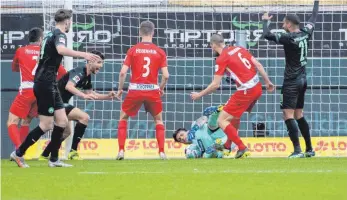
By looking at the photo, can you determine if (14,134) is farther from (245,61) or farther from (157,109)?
(245,61)

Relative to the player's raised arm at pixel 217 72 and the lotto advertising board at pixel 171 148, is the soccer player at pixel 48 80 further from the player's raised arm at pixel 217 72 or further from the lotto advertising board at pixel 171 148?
the lotto advertising board at pixel 171 148

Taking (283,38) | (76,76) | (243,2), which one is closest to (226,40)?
(243,2)

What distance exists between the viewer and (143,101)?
48.3 ft

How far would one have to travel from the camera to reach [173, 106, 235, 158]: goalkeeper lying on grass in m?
15.5

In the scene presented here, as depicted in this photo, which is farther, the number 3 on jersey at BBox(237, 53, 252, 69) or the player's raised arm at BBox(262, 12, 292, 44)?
the number 3 on jersey at BBox(237, 53, 252, 69)

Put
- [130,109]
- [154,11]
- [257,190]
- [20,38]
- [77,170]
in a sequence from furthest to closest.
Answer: [20,38] < [154,11] < [130,109] < [77,170] < [257,190]

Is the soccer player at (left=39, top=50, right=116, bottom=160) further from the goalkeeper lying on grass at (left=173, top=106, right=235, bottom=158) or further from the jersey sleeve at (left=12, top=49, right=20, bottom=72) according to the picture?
the goalkeeper lying on grass at (left=173, top=106, right=235, bottom=158)

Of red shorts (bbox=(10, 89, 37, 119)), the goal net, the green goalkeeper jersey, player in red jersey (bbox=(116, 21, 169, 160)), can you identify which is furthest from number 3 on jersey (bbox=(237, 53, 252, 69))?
the goal net

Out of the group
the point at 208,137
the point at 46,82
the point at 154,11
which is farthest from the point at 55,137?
the point at 154,11

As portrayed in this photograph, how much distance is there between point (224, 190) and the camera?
7809 mm

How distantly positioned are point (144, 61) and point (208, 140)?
181 cm

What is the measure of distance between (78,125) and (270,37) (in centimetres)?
330

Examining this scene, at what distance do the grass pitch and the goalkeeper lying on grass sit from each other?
13.9 ft

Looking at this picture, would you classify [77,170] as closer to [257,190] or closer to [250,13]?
[257,190]
